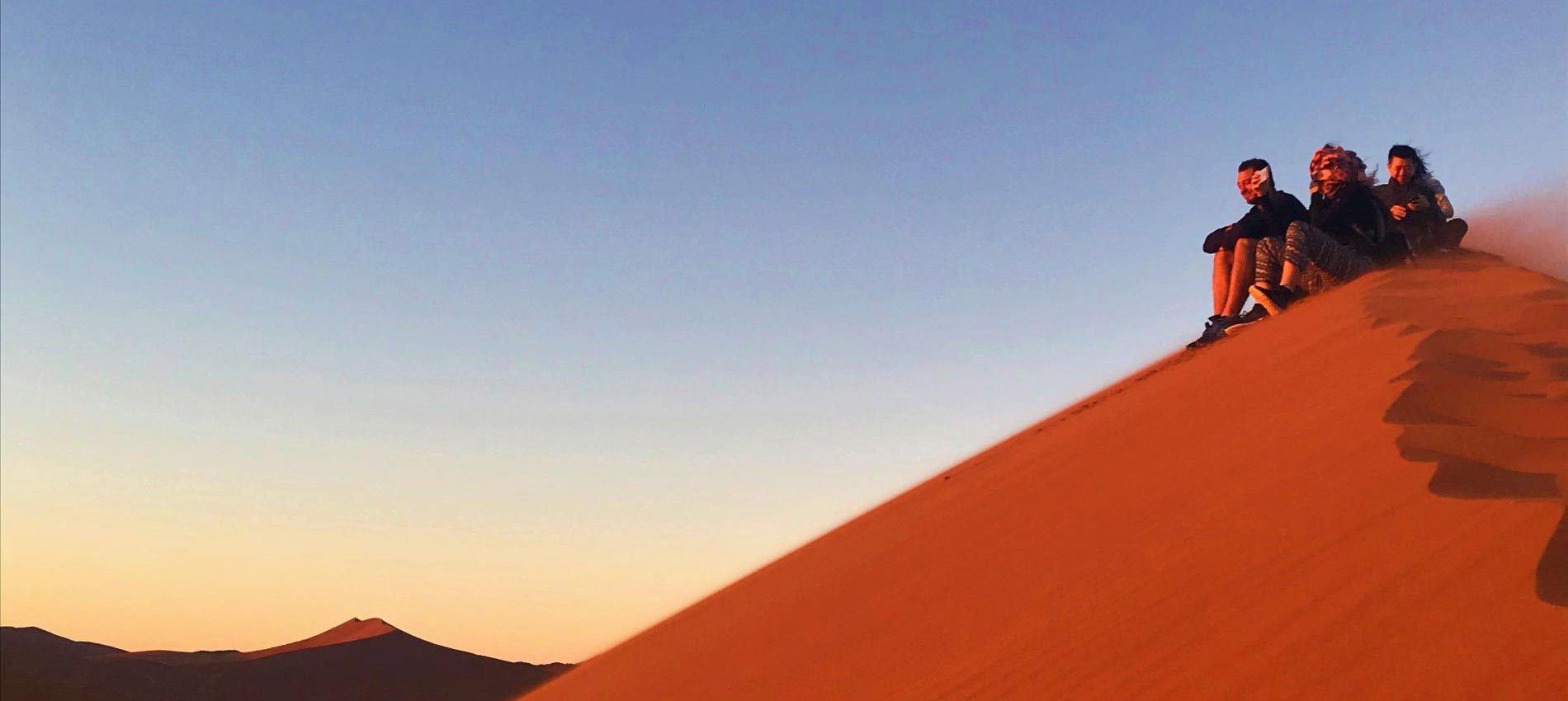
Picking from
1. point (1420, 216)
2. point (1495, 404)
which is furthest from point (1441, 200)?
point (1495, 404)

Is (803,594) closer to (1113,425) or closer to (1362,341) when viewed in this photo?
(1113,425)

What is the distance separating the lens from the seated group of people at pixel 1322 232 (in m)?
8.24

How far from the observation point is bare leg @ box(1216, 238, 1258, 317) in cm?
880

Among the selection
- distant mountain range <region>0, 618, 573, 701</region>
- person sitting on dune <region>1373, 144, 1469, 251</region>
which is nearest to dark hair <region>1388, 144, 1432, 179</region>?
person sitting on dune <region>1373, 144, 1469, 251</region>

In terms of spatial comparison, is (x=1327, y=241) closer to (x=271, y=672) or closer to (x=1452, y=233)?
(x=1452, y=233)

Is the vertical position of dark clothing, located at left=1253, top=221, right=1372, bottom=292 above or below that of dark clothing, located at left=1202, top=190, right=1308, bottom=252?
below

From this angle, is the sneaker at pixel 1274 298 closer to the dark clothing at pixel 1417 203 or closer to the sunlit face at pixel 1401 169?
the dark clothing at pixel 1417 203

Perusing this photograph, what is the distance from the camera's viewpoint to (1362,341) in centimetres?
543

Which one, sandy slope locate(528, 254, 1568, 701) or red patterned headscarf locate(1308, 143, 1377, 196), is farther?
red patterned headscarf locate(1308, 143, 1377, 196)

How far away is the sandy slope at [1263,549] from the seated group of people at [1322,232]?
0.92m

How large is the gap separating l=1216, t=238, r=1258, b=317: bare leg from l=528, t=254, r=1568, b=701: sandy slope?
4.86 ft

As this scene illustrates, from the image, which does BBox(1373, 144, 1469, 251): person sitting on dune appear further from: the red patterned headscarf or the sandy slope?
the sandy slope

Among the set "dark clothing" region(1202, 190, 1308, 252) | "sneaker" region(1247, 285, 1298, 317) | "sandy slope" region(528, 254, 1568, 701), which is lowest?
"sandy slope" region(528, 254, 1568, 701)

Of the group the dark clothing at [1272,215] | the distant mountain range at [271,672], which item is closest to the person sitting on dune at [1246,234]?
the dark clothing at [1272,215]
